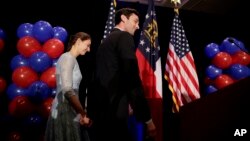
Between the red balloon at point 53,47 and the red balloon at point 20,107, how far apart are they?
0.81 m

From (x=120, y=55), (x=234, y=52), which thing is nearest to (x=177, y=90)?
(x=234, y=52)

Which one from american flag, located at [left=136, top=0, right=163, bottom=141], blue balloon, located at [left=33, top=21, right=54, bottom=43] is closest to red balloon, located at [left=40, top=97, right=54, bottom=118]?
blue balloon, located at [left=33, top=21, right=54, bottom=43]

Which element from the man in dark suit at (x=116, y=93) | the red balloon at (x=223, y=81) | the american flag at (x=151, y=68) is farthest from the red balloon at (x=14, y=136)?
the red balloon at (x=223, y=81)

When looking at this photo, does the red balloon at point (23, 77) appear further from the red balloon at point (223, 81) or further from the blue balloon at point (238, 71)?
the blue balloon at point (238, 71)

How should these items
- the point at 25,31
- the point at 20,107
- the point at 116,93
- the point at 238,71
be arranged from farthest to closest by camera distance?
the point at 238,71
the point at 25,31
the point at 20,107
the point at 116,93

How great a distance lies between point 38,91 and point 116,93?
9.40 feet

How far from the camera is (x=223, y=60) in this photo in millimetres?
5965

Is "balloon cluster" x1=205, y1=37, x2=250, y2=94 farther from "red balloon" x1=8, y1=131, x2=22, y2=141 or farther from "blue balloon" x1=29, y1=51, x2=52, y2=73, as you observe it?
"red balloon" x1=8, y1=131, x2=22, y2=141

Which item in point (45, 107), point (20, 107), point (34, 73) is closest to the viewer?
point (20, 107)

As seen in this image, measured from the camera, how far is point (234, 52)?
6.07 m

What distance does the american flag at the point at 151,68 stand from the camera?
4840mm

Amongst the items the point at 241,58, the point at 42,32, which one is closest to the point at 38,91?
the point at 42,32

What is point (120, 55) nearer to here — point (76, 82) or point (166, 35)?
point (76, 82)

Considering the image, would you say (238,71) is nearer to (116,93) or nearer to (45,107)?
(45,107)
